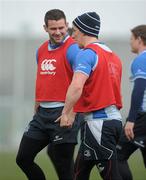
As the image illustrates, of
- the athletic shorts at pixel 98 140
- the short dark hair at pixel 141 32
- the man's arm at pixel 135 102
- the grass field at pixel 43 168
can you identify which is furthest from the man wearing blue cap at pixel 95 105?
the grass field at pixel 43 168

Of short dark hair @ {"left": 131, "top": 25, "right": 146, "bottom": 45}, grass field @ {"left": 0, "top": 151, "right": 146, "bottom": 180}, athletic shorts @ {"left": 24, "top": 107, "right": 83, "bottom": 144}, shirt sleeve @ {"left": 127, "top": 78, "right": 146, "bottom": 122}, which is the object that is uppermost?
short dark hair @ {"left": 131, "top": 25, "right": 146, "bottom": 45}

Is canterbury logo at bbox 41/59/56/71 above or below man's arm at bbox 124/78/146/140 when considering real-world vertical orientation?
above

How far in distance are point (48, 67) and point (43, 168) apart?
4647 mm

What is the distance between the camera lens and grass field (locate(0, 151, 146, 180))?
→ 1146cm

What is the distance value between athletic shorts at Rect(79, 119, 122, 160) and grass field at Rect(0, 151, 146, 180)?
11.5 feet

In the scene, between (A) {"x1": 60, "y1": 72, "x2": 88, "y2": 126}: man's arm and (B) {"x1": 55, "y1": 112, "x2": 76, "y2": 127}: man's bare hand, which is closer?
(A) {"x1": 60, "y1": 72, "x2": 88, "y2": 126}: man's arm

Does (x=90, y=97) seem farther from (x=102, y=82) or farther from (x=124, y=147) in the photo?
(x=124, y=147)

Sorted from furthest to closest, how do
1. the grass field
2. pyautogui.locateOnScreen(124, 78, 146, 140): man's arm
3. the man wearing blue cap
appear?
the grass field, pyautogui.locateOnScreen(124, 78, 146, 140): man's arm, the man wearing blue cap

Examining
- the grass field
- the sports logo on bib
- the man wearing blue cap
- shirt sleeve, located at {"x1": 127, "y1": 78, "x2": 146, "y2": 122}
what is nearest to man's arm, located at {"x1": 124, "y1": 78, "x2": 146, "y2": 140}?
shirt sleeve, located at {"x1": 127, "y1": 78, "x2": 146, "y2": 122}

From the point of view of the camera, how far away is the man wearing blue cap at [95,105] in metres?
7.62

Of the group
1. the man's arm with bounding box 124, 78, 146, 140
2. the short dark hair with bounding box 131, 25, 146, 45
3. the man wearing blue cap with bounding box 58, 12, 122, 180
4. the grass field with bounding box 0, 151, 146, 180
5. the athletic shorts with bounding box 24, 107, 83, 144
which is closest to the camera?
the man wearing blue cap with bounding box 58, 12, 122, 180

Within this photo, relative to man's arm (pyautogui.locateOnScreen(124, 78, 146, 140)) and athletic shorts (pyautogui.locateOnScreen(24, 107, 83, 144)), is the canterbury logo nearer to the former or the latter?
athletic shorts (pyautogui.locateOnScreen(24, 107, 83, 144))

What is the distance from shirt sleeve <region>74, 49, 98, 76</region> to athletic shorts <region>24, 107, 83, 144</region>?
2.70ft

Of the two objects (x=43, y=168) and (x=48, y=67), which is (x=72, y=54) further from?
(x=43, y=168)
